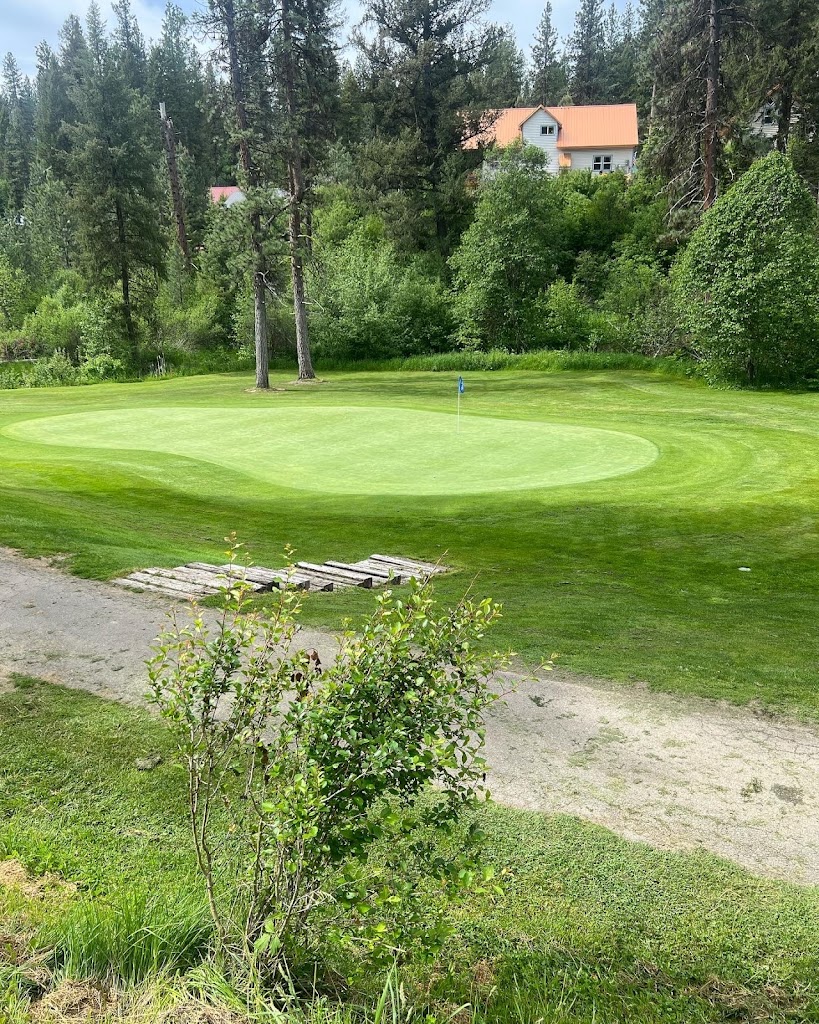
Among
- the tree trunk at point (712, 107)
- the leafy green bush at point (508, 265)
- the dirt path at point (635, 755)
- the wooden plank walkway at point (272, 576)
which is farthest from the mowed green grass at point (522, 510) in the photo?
the leafy green bush at point (508, 265)

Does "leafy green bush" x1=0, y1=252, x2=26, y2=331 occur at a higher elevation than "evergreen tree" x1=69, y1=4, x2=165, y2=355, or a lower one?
lower

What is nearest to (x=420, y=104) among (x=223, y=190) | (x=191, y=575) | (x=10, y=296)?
(x=10, y=296)

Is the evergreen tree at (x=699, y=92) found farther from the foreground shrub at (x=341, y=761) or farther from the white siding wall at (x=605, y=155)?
the foreground shrub at (x=341, y=761)

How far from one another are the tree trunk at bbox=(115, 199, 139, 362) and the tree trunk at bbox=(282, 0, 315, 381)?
13819 millimetres

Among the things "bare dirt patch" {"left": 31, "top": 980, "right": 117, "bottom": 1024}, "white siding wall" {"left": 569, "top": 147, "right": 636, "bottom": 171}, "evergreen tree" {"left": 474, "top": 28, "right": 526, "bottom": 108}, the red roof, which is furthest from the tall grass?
the red roof

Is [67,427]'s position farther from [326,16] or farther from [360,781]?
[326,16]

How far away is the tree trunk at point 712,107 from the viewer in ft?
111

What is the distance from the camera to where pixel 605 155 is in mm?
67125

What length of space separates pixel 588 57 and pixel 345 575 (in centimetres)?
10554

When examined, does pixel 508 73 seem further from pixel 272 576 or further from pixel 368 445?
pixel 272 576

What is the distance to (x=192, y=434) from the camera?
19391mm

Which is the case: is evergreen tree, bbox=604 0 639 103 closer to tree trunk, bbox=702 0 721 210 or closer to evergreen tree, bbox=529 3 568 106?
evergreen tree, bbox=529 3 568 106

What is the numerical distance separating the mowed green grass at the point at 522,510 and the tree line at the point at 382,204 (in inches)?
604

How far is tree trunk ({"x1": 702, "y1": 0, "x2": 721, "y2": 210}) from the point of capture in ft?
111
